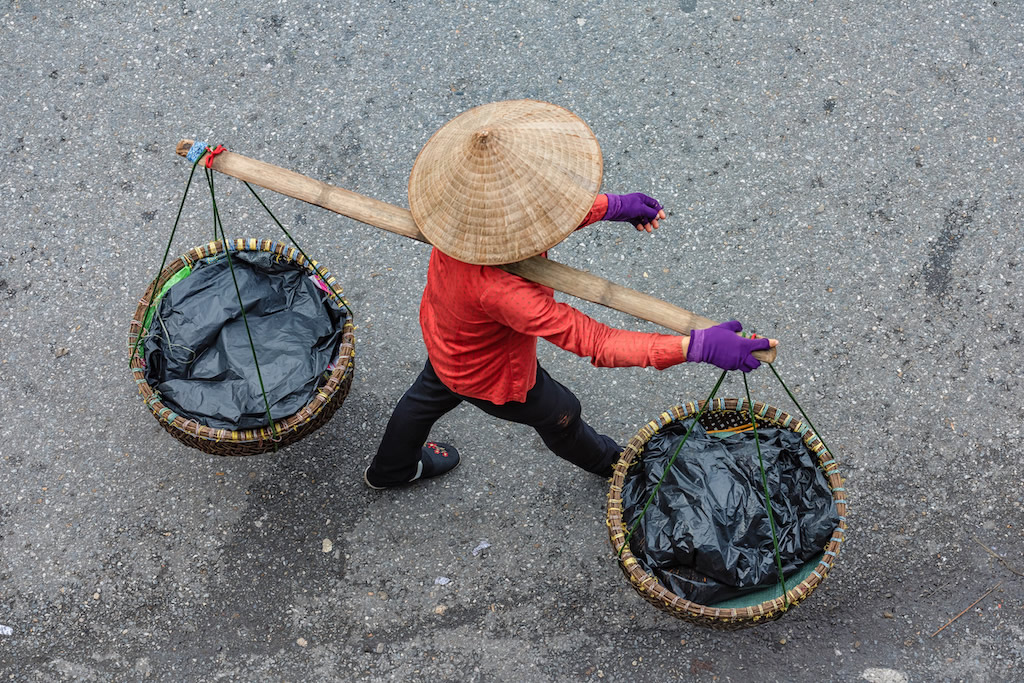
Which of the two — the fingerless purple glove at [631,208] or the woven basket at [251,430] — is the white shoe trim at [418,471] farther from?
the fingerless purple glove at [631,208]

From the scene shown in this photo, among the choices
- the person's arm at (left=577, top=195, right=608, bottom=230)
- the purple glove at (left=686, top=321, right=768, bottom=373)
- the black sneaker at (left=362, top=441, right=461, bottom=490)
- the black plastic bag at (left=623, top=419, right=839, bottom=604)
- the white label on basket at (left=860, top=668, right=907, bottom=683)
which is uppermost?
the person's arm at (left=577, top=195, right=608, bottom=230)

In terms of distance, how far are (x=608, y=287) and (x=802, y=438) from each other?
1076 millimetres

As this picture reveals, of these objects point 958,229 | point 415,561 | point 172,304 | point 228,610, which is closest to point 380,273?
point 172,304

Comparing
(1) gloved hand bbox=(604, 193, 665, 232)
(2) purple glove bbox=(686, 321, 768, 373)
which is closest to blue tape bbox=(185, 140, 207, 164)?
(1) gloved hand bbox=(604, 193, 665, 232)

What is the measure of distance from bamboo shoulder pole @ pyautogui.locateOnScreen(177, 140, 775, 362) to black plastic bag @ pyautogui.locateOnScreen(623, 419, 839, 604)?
0.78 m

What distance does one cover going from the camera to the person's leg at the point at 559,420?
276cm

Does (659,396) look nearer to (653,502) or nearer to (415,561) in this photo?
(653,502)

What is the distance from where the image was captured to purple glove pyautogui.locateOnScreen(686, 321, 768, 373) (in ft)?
7.09

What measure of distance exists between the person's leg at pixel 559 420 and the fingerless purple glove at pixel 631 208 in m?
0.55

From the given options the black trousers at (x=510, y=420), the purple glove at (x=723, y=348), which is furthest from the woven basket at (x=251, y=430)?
the purple glove at (x=723, y=348)

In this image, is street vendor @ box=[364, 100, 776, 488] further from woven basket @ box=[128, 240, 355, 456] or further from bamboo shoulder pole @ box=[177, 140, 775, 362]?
woven basket @ box=[128, 240, 355, 456]

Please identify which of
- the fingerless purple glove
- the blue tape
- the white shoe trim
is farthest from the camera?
the white shoe trim

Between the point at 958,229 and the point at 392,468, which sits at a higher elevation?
the point at 958,229

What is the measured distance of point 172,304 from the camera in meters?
3.04
